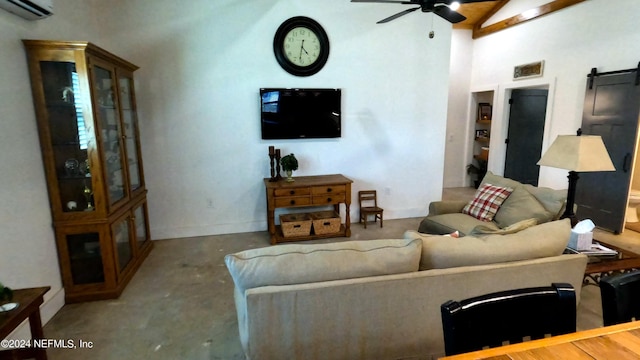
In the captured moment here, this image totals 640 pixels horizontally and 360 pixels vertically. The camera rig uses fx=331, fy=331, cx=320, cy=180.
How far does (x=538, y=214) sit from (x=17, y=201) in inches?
156

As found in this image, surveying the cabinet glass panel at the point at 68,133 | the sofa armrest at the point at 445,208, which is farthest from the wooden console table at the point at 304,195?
the cabinet glass panel at the point at 68,133

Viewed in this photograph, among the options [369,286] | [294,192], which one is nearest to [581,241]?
[369,286]

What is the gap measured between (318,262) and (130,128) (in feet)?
9.22

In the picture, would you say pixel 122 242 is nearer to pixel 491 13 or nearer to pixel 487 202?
pixel 487 202

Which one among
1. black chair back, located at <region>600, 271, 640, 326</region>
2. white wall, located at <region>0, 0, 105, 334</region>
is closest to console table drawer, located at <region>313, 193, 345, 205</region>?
white wall, located at <region>0, 0, 105, 334</region>

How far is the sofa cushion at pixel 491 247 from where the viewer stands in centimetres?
177

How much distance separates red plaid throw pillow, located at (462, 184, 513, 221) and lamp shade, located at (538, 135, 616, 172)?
81 cm

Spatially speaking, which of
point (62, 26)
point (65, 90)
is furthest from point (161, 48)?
point (65, 90)

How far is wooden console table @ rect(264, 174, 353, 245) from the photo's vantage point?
3.79 m

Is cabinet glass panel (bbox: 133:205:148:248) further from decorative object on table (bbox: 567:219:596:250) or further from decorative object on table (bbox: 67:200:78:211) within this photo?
decorative object on table (bbox: 567:219:596:250)

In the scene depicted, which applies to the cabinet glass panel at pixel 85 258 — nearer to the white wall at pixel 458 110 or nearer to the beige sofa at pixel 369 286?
the beige sofa at pixel 369 286

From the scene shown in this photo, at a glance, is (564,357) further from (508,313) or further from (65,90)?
(65,90)

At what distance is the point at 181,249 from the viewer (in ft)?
12.2

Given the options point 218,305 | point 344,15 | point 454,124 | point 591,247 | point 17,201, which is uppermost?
point 344,15
